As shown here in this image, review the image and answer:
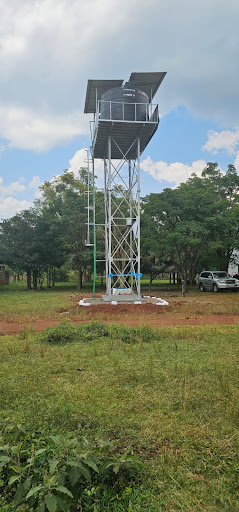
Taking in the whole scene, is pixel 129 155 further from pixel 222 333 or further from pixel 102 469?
pixel 102 469

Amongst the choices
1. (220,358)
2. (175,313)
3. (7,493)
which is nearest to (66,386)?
(7,493)

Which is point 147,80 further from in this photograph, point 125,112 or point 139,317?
point 139,317

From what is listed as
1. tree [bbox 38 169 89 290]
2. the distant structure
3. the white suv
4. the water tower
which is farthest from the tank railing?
the distant structure

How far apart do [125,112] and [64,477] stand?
1667cm

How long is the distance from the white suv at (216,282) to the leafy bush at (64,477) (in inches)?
990

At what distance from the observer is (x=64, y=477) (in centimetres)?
254

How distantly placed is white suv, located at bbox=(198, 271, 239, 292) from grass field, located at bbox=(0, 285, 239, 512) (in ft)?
64.9

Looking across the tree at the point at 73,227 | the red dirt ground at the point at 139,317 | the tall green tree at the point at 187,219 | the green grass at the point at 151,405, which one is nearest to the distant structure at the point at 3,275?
the tree at the point at 73,227

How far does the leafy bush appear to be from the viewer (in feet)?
7.89

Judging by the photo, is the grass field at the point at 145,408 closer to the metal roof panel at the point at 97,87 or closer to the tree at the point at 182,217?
the metal roof panel at the point at 97,87

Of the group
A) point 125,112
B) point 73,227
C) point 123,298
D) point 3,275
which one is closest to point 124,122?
point 125,112

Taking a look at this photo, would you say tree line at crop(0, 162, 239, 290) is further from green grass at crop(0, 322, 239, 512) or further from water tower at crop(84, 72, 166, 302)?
green grass at crop(0, 322, 239, 512)

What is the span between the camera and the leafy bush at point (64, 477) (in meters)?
2.40

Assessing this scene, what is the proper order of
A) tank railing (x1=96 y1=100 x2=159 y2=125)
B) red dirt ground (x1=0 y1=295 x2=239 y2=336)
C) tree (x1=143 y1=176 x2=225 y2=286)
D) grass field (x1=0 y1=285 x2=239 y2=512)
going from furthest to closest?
tree (x1=143 y1=176 x2=225 y2=286)
tank railing (x1=96 y1=100 x2=159 y2=125)
red dirt ground (x1=0 y1=295 x2=239 y2=336)
grass field (x1=0 y1=285 x2=239 y2=512)
